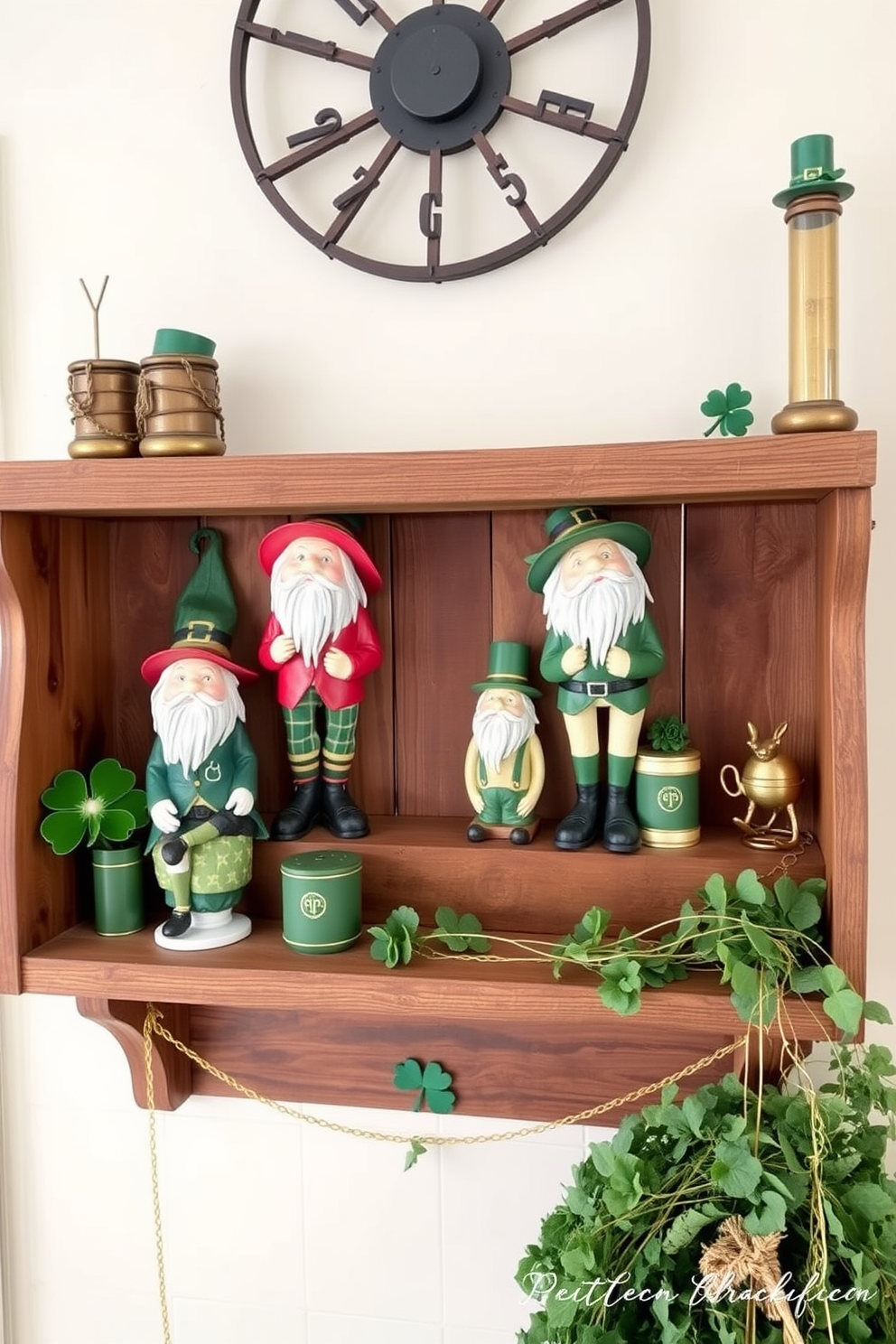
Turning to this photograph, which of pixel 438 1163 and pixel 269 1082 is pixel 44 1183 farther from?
pixel 438 1163

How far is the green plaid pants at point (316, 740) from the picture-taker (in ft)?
3.07

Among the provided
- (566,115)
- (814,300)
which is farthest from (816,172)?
(566,115)

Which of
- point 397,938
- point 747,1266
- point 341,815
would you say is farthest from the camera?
point 341,815

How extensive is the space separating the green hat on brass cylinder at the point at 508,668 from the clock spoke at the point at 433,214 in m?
0.34

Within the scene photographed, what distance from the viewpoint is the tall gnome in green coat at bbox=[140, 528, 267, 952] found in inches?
34.4

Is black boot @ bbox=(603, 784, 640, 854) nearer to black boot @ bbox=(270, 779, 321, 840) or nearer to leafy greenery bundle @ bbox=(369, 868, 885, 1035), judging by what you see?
leafy greenery bundle @ bbox=(369, 868, 885, 1035)

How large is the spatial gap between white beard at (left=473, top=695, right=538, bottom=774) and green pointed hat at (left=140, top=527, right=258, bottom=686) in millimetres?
204

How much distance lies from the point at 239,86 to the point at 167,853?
0.68m

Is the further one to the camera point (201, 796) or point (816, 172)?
point (201, 796)

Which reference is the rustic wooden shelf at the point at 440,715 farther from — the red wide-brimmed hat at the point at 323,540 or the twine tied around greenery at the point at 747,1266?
the twine tied around greenery at the point at 747,1266

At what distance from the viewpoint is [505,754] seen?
89 centimetres

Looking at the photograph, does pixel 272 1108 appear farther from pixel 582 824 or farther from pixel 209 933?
pixel 582 824

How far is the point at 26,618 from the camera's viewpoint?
0.88 metres

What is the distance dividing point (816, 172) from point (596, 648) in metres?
0.38
